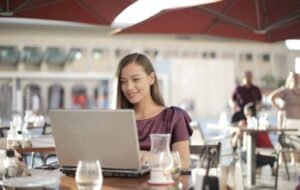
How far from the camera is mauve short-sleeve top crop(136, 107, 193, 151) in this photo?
2.41 m

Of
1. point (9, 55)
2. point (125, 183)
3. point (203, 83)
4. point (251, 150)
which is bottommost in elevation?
point (251, 150)

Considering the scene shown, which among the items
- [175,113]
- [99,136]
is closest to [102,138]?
[99,136]

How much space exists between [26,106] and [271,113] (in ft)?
23.1

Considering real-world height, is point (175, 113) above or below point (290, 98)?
below

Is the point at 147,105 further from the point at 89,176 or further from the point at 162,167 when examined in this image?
the point at 89,176

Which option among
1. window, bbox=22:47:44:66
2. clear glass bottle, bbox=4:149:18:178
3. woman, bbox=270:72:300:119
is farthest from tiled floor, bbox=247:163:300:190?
window, bbox=22:47:44:66

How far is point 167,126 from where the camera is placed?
8.09 ft

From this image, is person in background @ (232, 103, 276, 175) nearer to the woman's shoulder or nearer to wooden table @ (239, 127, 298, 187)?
wooden table @ (239, 127, 298, 187)

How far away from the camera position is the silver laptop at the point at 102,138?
70.5 inches

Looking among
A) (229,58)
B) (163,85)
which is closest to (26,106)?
(163,85)

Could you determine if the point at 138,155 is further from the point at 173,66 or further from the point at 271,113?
the point at 173,66

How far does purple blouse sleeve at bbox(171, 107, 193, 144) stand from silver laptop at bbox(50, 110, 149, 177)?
485 millimetres

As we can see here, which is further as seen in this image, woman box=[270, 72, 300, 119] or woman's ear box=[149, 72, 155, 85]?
woman box=[270, 72, 300, 119]

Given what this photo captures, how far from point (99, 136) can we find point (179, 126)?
69 cm
